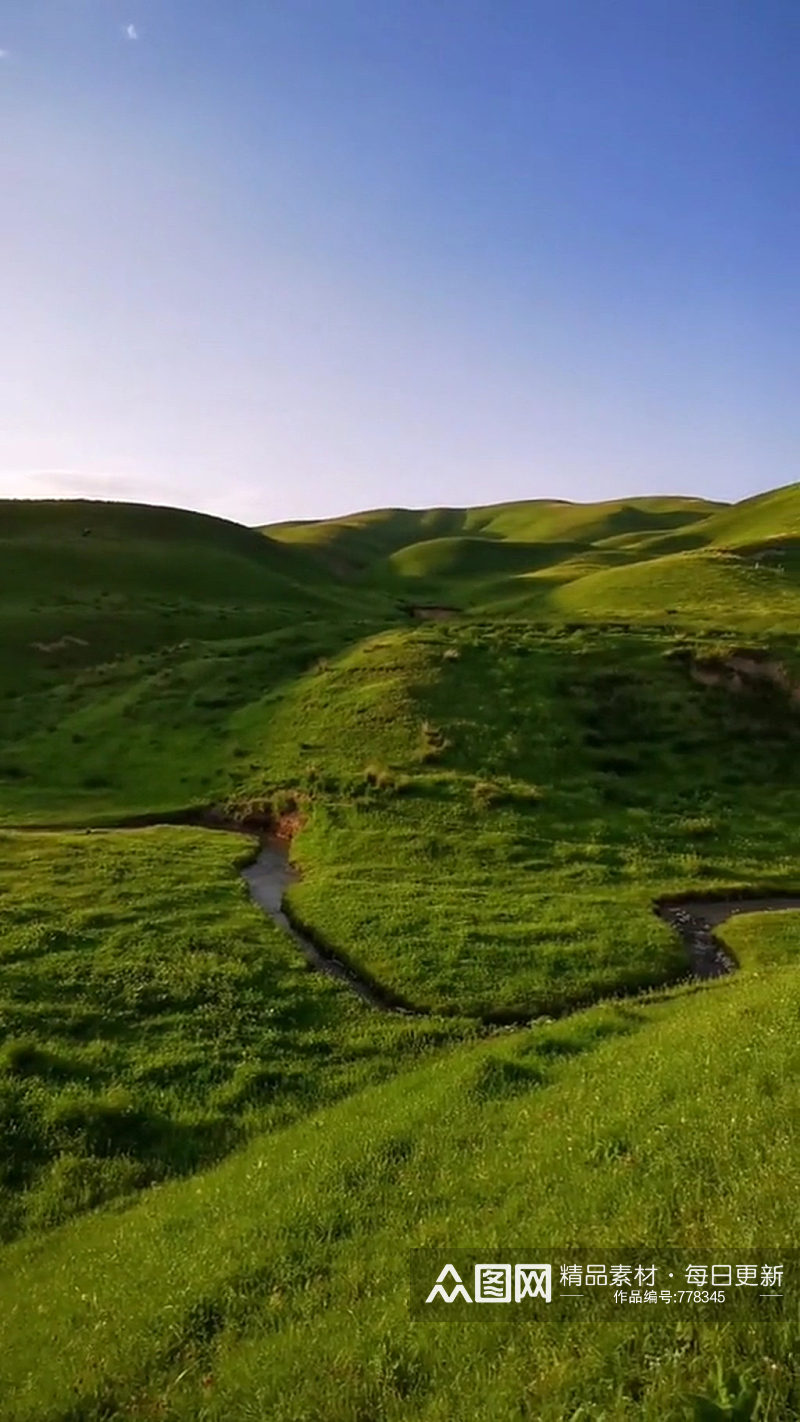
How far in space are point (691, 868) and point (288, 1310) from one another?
24632 mm

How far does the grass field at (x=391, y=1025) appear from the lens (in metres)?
9.95

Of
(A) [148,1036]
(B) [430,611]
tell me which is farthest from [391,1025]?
(B) [430,611]

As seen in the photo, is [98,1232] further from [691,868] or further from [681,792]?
[681,792]

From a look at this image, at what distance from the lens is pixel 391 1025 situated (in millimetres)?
21188

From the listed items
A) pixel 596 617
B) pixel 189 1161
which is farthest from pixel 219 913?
pixel 596 617

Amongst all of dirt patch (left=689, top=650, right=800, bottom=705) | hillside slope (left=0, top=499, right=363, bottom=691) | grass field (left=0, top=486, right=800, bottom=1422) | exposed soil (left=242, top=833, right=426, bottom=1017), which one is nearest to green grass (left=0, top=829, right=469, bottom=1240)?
grass field (left=0, top=486, right=800, bottom=1422)

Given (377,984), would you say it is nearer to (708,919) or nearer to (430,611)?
(708,919)

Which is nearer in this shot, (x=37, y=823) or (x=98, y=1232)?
(x=98, y=1232)

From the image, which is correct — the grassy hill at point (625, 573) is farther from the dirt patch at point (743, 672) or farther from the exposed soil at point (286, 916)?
the exposed soil at point (286, 916)

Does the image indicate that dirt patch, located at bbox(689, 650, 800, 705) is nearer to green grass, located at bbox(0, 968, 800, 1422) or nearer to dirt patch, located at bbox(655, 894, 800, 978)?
dirt patch, located at bbox(655, 894, 800, 978)

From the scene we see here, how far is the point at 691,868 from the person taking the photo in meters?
32.8

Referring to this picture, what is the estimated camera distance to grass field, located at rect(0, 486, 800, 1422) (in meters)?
9.95

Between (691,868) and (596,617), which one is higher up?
(596,617)

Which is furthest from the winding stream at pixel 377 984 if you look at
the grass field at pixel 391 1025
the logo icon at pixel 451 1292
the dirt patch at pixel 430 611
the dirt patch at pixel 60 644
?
the dirt patch at pixel 430 611
